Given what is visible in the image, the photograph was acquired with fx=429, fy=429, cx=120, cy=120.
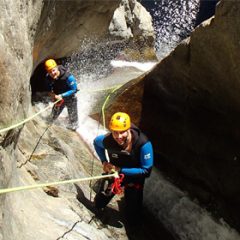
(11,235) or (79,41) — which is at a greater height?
(11,235)

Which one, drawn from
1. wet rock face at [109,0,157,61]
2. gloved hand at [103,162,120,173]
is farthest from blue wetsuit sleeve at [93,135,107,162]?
wet rock face at [109,0,157,61]

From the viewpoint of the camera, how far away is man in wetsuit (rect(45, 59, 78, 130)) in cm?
1162

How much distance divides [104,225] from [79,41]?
9.61 meters

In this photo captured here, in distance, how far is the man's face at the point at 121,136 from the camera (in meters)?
7.56

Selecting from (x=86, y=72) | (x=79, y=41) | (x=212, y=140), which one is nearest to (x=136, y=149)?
(x=212, y=140)

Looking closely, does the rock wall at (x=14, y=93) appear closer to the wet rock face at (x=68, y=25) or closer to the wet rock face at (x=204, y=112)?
the wet rock face at (x=68, y=25)

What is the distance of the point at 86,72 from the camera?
19469 mm

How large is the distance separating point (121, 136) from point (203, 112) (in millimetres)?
2888

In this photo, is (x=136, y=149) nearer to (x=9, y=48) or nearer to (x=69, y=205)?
(x=69, y=205)

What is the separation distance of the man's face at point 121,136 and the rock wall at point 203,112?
2.48 metres

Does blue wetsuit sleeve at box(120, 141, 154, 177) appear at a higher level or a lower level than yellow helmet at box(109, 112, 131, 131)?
lower

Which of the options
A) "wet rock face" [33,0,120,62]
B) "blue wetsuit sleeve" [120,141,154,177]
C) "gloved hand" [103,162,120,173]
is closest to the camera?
"blue wetsuit sleeve" [120,141,154,177]

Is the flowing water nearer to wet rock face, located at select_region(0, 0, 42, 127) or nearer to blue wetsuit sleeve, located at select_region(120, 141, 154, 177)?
blue wetsuit sleeve, located at select_region(120, 141, 154, 177)

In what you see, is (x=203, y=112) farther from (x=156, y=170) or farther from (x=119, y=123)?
(x=119, y=123)
